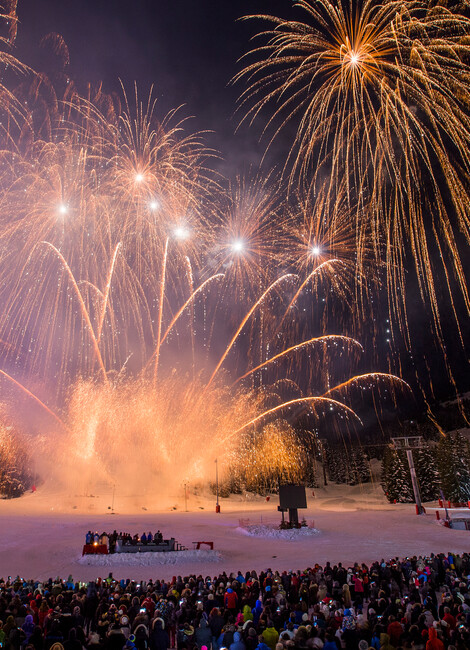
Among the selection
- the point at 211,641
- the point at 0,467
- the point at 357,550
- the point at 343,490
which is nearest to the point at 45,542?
the point at 357,550

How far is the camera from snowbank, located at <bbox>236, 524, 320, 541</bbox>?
27.3 meters

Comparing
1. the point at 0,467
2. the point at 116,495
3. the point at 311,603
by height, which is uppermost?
the point at 0,467

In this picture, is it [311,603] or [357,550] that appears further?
[357,550]

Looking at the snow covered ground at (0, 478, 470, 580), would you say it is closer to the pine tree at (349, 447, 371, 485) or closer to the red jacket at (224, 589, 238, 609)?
the red jacket at (224, 589, 238, 609)

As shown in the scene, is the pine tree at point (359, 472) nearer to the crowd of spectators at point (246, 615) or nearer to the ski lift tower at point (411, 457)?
the ski lift tower at point (411, 457)

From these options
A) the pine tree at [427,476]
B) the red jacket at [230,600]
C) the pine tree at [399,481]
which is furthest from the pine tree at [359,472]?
the red jacket at [230,600]

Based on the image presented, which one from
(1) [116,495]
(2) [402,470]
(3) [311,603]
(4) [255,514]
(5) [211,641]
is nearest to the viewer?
(5) [211,641]

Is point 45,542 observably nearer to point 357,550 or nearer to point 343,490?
point 357,550

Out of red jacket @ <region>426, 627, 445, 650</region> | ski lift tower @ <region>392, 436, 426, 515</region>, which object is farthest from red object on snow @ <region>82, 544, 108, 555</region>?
ski lift tower @ <region>392, 436, 426, 515</region>

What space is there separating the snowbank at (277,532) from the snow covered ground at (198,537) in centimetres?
6

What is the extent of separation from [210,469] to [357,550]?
3068cm

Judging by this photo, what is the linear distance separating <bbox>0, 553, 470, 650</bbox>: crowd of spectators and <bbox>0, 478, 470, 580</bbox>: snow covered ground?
5539mm

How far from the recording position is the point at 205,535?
2753cm

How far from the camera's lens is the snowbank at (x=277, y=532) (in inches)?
1077
